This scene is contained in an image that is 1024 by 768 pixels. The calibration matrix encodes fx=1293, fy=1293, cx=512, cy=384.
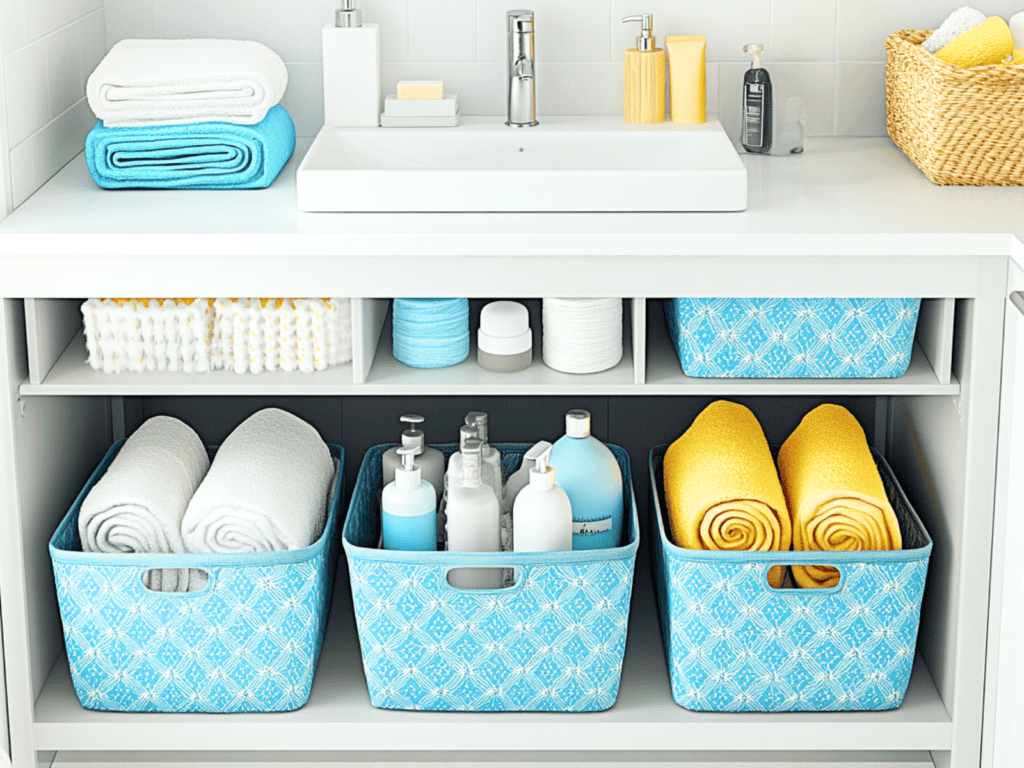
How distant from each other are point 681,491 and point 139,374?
33.1 inches

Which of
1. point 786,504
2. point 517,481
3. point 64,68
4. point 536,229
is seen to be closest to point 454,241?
point 536,229

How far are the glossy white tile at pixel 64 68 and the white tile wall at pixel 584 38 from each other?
0.57 ft

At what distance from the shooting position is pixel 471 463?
1918 mm

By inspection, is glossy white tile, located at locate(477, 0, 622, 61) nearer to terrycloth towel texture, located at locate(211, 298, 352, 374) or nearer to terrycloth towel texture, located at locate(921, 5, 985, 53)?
terrycloth towel texture, located at locate(921, 5, 985, 53)

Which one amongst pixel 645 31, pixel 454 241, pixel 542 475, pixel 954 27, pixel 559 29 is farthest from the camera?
pixel 559 29

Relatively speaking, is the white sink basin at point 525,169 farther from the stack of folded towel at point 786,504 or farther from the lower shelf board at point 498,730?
the lower shelf board at point 498,730

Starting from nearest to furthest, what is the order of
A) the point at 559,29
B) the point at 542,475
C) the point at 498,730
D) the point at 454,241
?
the point at 454,241
the point at 542,475
the point at 498,730
the point at 559,29

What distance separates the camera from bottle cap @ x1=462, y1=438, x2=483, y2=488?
1.91 metres

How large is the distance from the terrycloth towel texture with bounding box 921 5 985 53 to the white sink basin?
1.23 ft

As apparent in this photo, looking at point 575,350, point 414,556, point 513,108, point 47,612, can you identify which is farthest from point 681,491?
A: point 47,612

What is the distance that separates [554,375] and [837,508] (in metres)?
0.47

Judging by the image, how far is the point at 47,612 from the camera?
2059 millimetres

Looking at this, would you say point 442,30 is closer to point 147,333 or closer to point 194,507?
point 147,333

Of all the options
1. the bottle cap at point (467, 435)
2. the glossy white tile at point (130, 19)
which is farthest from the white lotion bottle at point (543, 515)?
the glossy white tile at point (130, 19)
